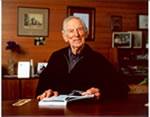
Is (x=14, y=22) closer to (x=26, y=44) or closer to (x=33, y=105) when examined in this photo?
(x=26, y=44)

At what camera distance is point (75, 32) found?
2.02 m

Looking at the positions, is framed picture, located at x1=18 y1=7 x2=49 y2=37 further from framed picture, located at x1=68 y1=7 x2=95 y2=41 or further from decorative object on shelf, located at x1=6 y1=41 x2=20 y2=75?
framed picture, located at x1=68 y1=7 x2=95 y2=41

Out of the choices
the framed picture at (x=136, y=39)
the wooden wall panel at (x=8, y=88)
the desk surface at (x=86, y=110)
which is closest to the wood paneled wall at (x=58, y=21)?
the framed picture at (x=136, y=39)

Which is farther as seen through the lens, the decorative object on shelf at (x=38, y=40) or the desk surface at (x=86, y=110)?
the decorative object on shelf at (x=38, y=40)

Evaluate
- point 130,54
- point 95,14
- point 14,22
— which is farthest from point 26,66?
point 130,54

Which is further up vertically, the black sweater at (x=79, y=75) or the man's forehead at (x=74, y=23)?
the man's forehead at (x=74, y=23)

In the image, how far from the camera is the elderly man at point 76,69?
1.99 m

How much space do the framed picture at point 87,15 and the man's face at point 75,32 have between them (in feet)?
6.22

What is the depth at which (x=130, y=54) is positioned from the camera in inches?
153

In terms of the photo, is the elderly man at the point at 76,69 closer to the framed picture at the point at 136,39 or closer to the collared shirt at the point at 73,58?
the collared shirt at the point at 73,58

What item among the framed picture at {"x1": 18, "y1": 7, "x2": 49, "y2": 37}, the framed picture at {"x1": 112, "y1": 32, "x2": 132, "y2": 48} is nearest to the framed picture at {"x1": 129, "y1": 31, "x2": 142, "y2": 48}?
the framed picture at {"x1": 112, "y1": 32, "x2": 132, "y2": 48}

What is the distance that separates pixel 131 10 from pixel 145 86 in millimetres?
1526

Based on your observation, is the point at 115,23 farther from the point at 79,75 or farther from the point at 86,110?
the point at 86,110

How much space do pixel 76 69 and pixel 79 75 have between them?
0.22ft
